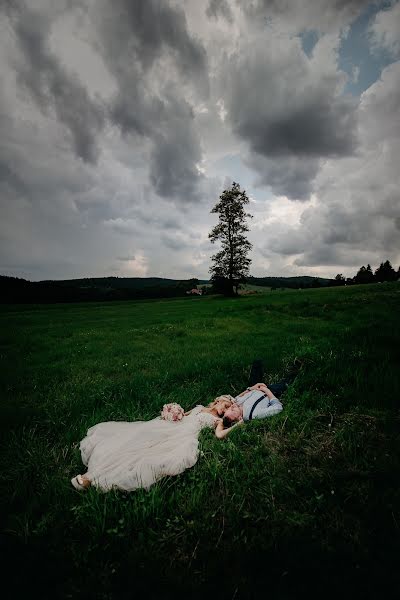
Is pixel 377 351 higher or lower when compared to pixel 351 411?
higher

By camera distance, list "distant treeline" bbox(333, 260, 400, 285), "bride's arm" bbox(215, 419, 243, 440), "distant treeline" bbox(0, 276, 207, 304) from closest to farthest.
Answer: "bride's arm" bbox(215, 419, 243, 440) < "distant treeline" bbox(0, 276, 207, 304) < "distant treeline" bbox(333, 260, 400, 285)

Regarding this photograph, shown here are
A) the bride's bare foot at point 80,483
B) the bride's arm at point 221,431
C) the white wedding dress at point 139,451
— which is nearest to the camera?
the bride's bare foot at point 80,483

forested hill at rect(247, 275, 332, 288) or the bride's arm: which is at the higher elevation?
forested hill at rect(247, 275, 332, 288)

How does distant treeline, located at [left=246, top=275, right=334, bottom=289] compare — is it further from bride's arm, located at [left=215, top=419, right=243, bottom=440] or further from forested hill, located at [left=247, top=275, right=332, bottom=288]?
bride's arm, located at [left=215, top=419, right=243, bottom=440]

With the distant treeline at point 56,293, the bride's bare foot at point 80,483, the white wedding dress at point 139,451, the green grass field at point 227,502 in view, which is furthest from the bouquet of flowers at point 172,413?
the distant treeline at point 56,293

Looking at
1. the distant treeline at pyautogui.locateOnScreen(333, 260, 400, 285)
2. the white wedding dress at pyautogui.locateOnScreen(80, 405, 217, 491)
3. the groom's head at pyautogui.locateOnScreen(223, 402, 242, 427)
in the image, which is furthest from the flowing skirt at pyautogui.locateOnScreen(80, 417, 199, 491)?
the distant treeline at pyautogui.locateOnScreen(333, 260, 400, 285)

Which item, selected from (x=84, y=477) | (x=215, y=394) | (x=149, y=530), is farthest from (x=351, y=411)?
(x=84, y=477)

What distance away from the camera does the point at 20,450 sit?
4.32 m

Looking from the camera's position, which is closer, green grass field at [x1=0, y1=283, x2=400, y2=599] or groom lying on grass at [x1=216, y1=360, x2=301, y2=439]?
green grass field at [x1=0, y1=283, x2=400, y2=599]

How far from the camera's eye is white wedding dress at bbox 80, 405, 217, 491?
352cm

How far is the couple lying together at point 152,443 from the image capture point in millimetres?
3521

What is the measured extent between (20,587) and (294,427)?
4.10 meters

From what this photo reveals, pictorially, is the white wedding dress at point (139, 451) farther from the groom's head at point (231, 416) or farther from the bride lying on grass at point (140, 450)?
the groom's head at point (231, 416)

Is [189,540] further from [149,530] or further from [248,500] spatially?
[248,500]
